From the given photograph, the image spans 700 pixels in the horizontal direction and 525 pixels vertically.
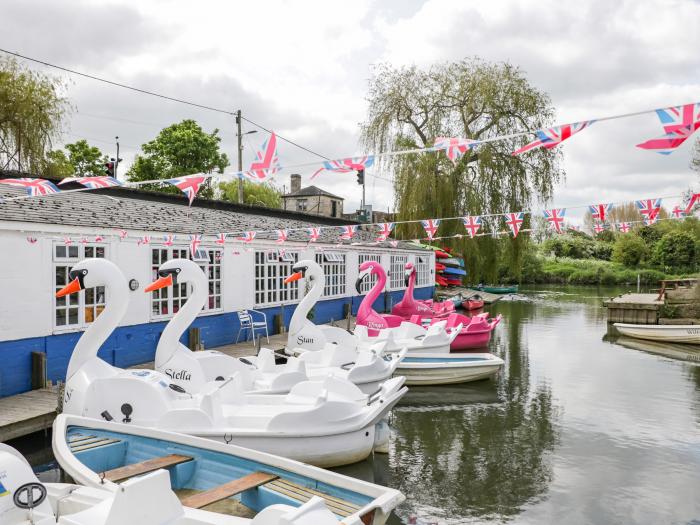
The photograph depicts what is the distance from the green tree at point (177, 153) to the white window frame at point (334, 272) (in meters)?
17.9

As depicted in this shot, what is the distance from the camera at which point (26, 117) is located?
20594 mm

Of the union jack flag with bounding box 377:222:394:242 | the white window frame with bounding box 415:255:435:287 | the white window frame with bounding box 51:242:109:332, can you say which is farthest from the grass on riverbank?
the white window frame with bounding box 51:242:109:332

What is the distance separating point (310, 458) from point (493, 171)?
2009 centimetres

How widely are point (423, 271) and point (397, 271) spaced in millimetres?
3258

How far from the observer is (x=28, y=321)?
844 centimetres

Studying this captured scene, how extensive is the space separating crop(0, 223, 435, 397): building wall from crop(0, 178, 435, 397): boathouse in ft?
0.05

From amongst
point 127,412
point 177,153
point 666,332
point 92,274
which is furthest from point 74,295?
point 177,153

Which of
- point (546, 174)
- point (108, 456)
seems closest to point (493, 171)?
point (546, 174)

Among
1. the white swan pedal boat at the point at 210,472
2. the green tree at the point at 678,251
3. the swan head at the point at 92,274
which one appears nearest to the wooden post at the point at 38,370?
the swan head at the point at 92,274

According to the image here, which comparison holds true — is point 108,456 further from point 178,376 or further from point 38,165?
point 38,165

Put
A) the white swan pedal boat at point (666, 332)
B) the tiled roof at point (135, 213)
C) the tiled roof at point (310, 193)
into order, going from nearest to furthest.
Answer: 1. the tiled roof at point (135, 213)
2. the white swan pedal boat at point (666, 332)
3. the tiled roof at point (310, 193)

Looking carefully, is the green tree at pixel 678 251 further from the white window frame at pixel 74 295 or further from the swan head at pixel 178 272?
the white window frame at pixel 74 295

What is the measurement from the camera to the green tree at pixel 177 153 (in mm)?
33750

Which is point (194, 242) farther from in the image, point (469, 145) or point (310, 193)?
point (310, 193)
